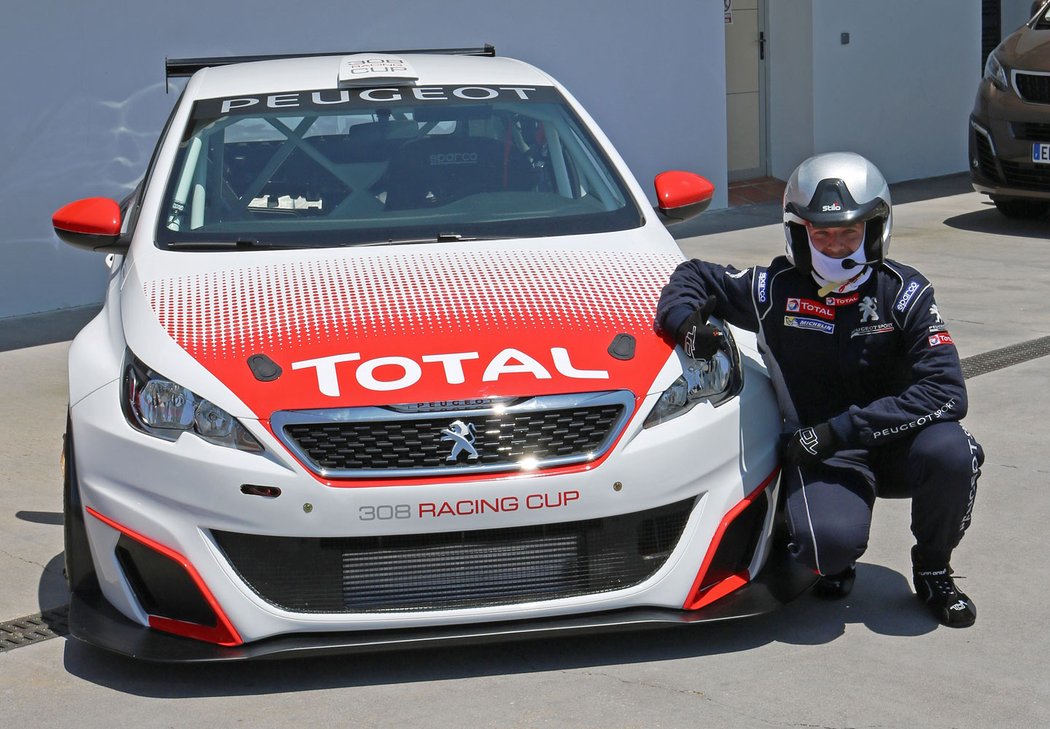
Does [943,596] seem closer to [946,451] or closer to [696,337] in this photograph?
[946,451]

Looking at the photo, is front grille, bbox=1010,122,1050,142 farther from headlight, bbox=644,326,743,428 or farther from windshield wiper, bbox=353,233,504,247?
headlight, bbox=644,326,743,428

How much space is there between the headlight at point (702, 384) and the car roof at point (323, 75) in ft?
5.48

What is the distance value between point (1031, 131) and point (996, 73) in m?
0.63

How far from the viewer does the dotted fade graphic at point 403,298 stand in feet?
12.5

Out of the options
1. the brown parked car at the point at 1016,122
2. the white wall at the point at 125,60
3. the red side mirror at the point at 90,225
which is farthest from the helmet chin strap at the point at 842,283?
the brown parked car at the point at 1016,122

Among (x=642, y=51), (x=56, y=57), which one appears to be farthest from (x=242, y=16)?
(x=642, y=51)

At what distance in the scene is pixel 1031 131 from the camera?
1055 cm

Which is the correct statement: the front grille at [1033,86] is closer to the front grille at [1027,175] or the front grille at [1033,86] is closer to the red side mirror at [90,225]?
the front grille at [1027,175]

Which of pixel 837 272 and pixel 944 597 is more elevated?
pixel 837 272

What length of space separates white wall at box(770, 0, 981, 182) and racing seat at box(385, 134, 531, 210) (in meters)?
8.70

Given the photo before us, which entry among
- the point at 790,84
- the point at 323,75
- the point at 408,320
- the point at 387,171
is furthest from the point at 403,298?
the point at 790,84

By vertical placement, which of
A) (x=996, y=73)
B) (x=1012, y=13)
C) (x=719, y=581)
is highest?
(x=719, y=581)

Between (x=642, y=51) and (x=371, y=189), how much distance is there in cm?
702

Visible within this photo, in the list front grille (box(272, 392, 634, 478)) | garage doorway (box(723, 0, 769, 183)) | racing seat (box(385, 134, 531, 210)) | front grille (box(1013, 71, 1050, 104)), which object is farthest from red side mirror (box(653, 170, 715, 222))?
garage doorway (box(723, 0, 769, 183))
